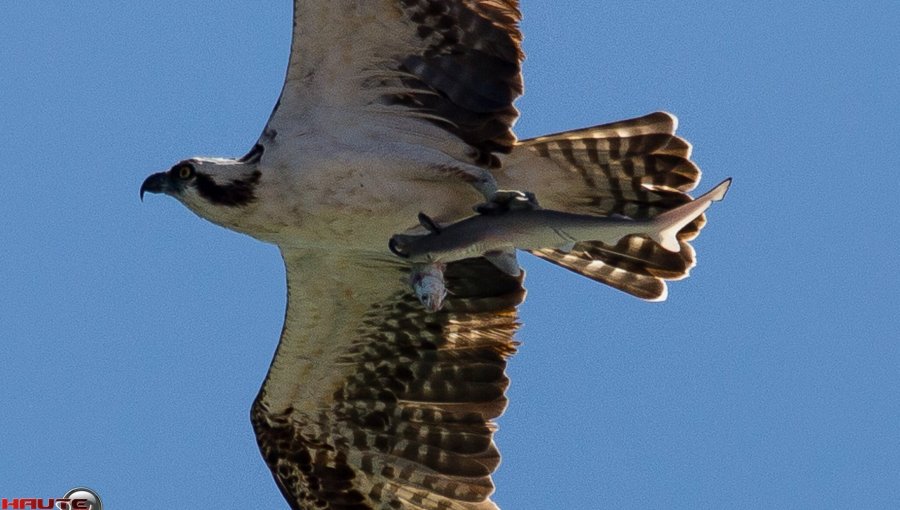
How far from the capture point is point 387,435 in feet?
41.5

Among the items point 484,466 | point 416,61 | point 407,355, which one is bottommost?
point 484,466

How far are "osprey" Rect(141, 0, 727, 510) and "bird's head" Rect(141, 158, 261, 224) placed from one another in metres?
0.01

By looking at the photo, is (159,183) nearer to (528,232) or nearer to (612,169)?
(528,232)

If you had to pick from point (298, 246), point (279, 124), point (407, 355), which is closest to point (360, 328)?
point (407, 355)

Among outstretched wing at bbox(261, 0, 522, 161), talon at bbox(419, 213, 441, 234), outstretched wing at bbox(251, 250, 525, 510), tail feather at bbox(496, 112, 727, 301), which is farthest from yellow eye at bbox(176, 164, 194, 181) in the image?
tail feather at bbox(496, 112, 727, 301)

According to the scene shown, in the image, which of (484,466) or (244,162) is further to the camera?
(484,466)

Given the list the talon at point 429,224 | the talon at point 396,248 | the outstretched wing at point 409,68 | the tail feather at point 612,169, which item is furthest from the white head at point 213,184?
the tail feather at point 612,169

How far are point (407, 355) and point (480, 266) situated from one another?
0.90 m

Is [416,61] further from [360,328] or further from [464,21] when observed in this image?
[360,328]

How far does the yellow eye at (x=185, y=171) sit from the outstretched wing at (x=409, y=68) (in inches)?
20.4

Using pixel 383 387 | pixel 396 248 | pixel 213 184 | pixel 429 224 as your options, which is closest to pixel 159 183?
pixel 213 184

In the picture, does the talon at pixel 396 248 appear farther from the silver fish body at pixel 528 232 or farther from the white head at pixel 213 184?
the white head at pixel 213 184

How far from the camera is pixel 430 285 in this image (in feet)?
36.0

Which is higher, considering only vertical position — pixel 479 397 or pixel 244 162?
pixel 244 162
